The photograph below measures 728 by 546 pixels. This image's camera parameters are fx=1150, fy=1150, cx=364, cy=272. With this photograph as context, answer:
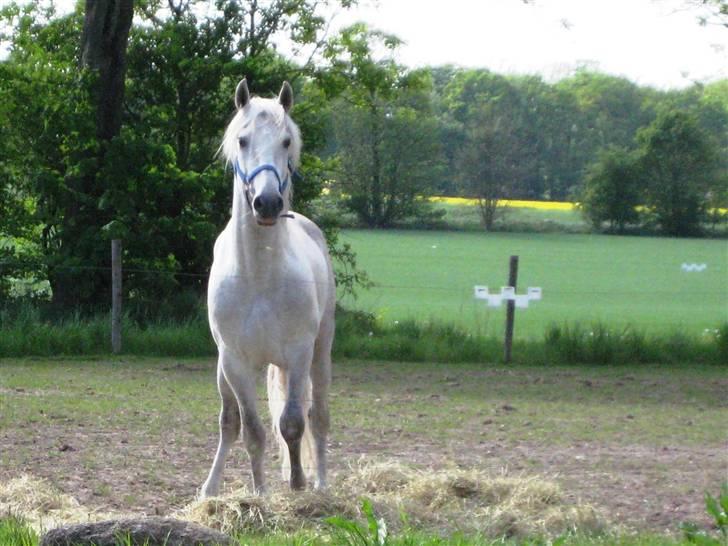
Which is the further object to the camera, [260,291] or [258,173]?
[260,291]

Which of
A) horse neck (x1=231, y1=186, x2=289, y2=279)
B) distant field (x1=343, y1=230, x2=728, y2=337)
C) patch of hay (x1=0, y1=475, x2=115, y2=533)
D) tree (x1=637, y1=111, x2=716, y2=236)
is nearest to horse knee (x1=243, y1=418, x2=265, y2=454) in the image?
horse neck (x1=231, y1=186, x2=289, y2=279)

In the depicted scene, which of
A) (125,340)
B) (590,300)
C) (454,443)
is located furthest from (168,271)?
(590,300)

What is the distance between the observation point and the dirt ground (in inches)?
251

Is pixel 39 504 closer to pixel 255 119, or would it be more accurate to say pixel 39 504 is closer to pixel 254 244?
pixel 254 244

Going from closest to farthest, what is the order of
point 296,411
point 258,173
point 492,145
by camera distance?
point 258,173 → point 296,411 → point 492,145

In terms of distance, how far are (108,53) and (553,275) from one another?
19.4m

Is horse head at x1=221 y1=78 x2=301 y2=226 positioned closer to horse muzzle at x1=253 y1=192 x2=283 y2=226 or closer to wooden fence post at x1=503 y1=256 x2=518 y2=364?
horse muzzle at x1=253 y1=192 x2=283 y2=226

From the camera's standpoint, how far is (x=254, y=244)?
6254mm

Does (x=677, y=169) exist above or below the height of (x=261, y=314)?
above

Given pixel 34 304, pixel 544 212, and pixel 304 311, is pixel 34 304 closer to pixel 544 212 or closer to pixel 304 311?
pixel 304 311

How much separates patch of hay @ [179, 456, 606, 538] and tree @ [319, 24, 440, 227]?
43.6ft

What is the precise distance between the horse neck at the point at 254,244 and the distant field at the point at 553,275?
1156 cm

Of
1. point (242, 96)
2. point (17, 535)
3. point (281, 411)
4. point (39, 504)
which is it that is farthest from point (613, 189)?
point (17, 535)

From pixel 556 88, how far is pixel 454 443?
2850 cm
